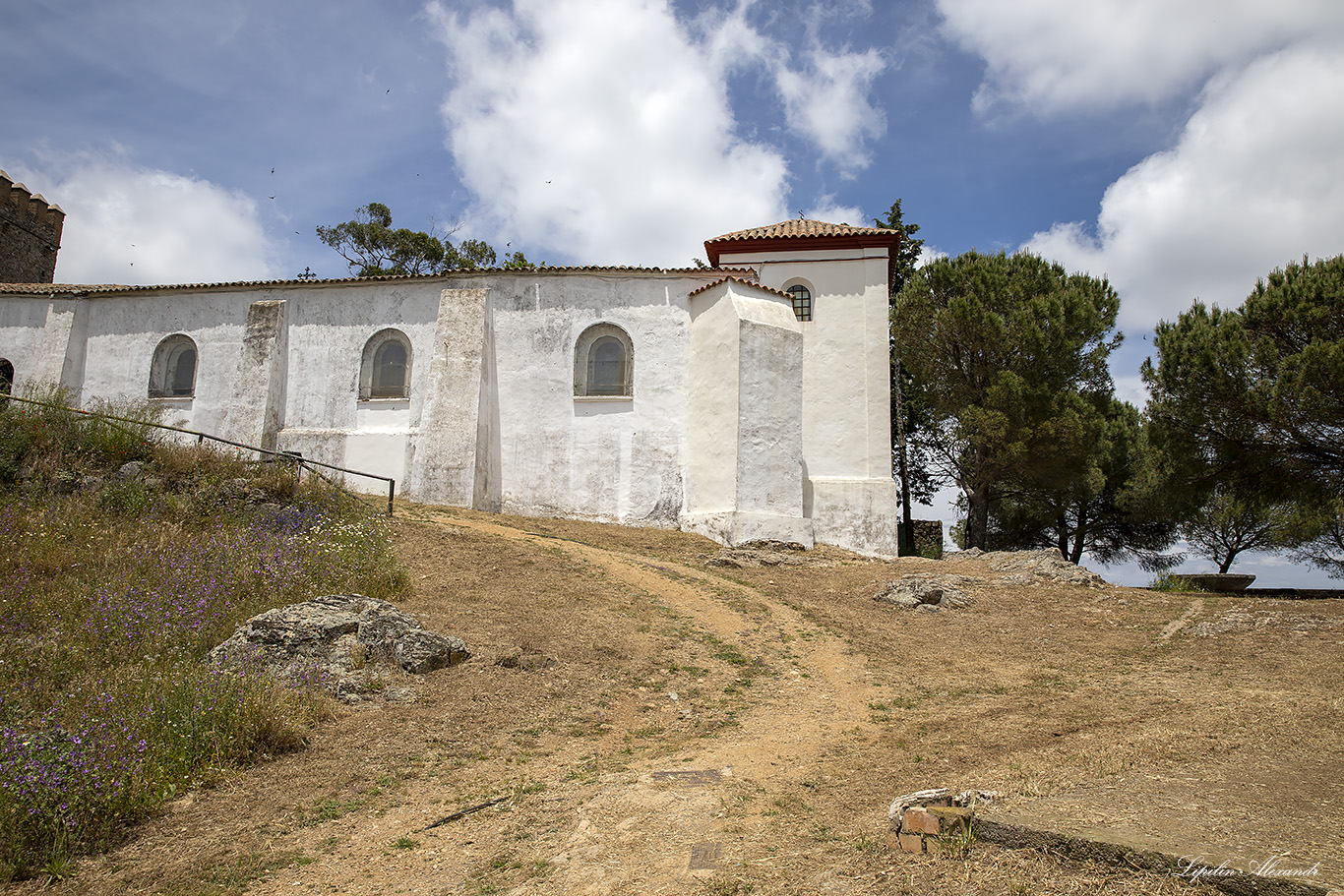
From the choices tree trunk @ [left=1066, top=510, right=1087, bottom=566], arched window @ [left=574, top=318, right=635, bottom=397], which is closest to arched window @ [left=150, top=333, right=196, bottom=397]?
arched window @ [left=574, top=318, right=635, bottom=397]

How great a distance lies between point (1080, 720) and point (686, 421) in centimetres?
1309

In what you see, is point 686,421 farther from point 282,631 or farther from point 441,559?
point 282,631

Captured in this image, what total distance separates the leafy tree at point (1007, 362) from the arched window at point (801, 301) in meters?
3.70

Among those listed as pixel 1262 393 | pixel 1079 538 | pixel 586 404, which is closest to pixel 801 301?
pixel 586 404

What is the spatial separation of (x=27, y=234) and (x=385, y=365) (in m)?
16.0

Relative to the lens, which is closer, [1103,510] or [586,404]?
[586,404]

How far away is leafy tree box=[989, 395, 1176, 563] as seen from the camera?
23.3 metres

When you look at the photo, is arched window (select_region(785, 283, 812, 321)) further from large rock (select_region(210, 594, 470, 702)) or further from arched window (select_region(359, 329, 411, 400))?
large rock (select_region(210, 594, 470, 702))

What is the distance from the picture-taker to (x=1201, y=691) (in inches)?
283

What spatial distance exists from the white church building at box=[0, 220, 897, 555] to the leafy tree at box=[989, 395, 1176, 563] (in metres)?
7.50

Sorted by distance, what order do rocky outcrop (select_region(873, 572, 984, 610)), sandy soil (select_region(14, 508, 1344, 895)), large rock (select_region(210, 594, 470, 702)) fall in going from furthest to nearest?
rocky outcrop (select_region(873, 572, 984, 610)), large rock (select_region(210, 594, 470, 702)), sandy soil (select_region(14, 508, 1344, 895))

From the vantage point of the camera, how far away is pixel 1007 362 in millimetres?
20516

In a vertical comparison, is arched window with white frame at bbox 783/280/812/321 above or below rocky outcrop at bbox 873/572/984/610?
above

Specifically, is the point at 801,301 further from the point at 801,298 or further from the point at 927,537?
the point at 927,537
